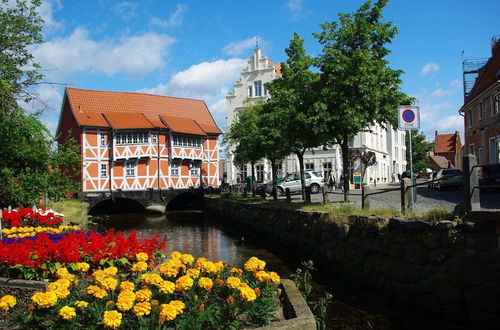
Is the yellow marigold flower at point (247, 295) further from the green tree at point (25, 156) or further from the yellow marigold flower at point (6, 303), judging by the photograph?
the green tree at point (25, 156)

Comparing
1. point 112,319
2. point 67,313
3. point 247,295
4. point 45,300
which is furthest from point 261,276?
point 45,300

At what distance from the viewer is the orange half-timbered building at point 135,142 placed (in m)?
38.6

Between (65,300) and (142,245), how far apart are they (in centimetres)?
216

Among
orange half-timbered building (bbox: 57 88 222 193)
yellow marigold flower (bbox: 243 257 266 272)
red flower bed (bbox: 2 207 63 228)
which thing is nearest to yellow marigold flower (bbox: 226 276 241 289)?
yellow marigold flower (bbox: 243 257 266 272)

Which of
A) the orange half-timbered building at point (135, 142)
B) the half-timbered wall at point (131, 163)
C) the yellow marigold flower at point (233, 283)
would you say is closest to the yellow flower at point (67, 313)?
the yellow marigold flower at point (233, 283)

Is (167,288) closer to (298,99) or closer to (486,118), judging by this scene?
(298,99)

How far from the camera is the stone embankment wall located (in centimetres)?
710

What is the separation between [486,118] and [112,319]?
2827cm

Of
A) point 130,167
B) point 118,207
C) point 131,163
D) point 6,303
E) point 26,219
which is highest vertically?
point 131,163

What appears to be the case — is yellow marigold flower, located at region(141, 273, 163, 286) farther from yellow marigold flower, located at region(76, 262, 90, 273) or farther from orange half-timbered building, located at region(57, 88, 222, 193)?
orange half-timbered building, located at region(57, 88, 222, 193)

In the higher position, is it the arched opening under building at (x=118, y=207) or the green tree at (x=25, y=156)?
the green tree at (x=25, y=156)

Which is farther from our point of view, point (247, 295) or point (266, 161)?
point (266, 161)

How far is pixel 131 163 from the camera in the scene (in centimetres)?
3966

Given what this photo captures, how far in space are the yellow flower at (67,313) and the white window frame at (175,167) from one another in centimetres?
3776
